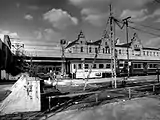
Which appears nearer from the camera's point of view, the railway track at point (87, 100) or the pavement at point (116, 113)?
the pavement at point (116, 113)

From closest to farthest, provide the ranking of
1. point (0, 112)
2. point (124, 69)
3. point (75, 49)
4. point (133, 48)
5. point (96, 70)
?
point (0, 112), point (96, 70), point (124, 69), point (75, 49), point (133, 48)

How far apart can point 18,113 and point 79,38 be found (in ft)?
112

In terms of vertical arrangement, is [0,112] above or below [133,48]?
below

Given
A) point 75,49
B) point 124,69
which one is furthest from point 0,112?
point 75,49

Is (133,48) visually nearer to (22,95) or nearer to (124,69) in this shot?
(124,69)

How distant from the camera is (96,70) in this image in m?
27.8

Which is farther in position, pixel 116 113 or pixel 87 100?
pixel 87 100

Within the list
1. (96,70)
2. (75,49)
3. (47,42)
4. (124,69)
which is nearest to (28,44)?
(47,42)

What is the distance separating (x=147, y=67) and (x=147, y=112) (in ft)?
102

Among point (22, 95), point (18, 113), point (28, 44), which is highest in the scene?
point (28, 44)

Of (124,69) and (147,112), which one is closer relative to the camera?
(147,112)

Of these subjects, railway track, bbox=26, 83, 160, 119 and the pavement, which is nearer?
the pavement

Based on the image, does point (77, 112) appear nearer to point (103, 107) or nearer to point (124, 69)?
point (103, 107)

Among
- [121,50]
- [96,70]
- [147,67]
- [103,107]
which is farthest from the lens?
[121,50]
